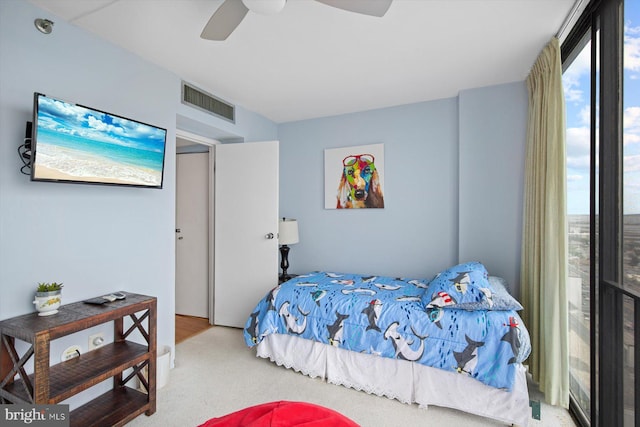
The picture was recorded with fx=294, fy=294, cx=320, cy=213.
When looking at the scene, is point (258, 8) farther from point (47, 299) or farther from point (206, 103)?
point (47, 299)

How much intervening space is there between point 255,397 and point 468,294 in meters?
1.71

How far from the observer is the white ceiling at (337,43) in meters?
1.79

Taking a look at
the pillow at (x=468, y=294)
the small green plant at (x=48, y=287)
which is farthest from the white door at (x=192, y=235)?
the pillow at (x=468, y=294)

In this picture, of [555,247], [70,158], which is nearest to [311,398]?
[555,247]

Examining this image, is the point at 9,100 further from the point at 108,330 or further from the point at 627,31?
the point at 627,31

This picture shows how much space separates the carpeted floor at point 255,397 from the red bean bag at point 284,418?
0.97 metres

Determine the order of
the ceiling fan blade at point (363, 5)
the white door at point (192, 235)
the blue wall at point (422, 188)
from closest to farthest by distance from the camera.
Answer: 1. the ceiling fan blade at point (363, 5)
2. the blue wall at point (422, 188)
3. the white door at point (192, 235)

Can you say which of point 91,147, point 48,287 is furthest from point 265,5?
point 48,287

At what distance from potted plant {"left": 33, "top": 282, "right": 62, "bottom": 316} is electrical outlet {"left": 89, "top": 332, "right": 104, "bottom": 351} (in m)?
0.41

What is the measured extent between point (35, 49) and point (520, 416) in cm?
368

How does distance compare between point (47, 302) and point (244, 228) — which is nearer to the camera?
point (47, 302)

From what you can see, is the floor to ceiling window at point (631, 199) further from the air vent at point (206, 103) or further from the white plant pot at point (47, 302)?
the air vent at point (206, 103)

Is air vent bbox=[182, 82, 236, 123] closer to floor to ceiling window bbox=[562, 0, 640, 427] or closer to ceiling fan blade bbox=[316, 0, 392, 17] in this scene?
ceiling fan blade bbox=[316, 0, 392, 17]

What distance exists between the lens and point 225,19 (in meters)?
1.59
